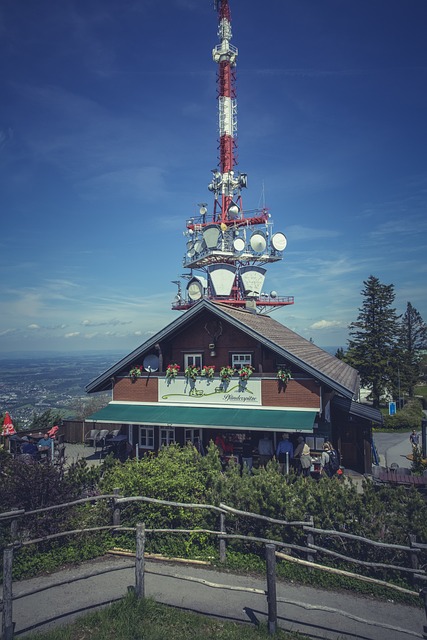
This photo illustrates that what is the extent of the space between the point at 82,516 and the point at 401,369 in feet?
124

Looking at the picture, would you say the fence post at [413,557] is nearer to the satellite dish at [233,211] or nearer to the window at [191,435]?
the window at [191,435]

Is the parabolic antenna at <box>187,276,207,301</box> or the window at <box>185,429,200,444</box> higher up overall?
the parabolic antenna at <box>187,276,207,301</box>

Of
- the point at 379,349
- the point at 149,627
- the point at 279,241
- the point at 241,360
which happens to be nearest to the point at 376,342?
the point at 379,349

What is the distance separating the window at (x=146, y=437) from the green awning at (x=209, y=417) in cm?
134

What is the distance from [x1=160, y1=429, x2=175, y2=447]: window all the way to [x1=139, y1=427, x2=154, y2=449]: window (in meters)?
0.48

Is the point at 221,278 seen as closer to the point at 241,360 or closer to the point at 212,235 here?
the point at 212,235

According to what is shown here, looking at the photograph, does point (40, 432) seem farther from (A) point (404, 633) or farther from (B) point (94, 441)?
(A) point (404, 633)

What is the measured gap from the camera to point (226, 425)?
51.9 ft

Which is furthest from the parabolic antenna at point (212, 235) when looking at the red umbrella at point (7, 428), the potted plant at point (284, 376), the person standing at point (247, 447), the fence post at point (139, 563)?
the fence post at point (139, 563)

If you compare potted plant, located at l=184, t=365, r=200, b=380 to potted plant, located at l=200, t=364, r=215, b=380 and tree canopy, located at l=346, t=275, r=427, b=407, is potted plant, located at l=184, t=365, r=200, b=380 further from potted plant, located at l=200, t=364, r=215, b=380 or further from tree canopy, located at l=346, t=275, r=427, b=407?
tree canopy, located at l=346, t=275, r=427, b=407

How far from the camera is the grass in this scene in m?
6.57

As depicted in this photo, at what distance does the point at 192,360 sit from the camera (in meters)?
19.2

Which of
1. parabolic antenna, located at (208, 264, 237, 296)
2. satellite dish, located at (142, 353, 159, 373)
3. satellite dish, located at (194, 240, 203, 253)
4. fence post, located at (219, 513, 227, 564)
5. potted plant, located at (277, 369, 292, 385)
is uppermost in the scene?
satellite dish, located at (194, 240, 203, 253)

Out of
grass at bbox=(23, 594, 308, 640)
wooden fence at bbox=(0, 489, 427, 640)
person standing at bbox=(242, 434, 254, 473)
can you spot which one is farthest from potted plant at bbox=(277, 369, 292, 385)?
grass at bbox=(23, 594, 308, 640)
